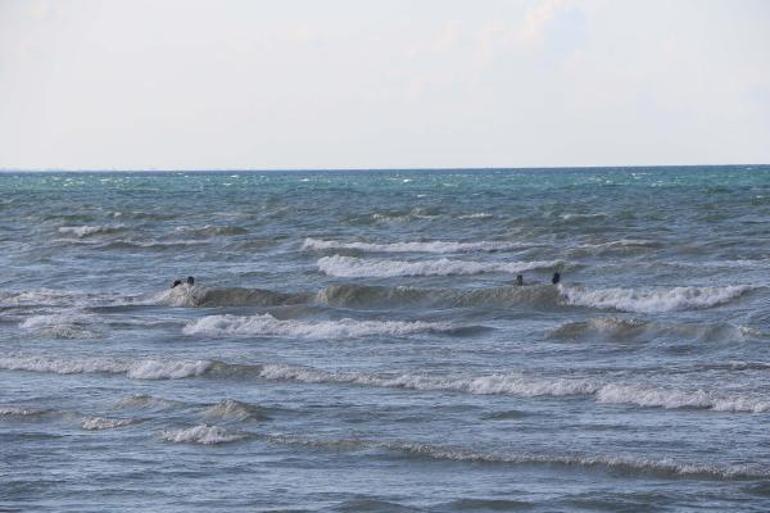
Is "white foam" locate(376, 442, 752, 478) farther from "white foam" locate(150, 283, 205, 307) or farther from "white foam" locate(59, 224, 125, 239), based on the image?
"white foam" locate(59, 224, 125, 239)

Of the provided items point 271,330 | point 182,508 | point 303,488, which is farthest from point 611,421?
point 271,330

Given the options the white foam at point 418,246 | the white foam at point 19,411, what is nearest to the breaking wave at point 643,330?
the white foam at point 19,411

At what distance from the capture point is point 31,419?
17.8 metres

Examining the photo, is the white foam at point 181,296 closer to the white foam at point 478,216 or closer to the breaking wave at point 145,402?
the breaking wave at point 145,402

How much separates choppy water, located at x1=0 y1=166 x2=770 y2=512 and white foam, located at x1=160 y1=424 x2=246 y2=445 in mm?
49

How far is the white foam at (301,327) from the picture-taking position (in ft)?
84.0

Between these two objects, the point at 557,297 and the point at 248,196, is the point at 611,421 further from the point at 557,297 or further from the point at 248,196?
the point at 248,196

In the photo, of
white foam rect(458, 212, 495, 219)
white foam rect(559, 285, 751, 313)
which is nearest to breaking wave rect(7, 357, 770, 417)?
white foam rect(559, 285, 751, 313)

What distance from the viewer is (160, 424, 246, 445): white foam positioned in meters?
16.3

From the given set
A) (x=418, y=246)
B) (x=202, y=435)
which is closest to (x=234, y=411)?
(x=202, y=435)

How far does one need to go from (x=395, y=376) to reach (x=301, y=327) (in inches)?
247

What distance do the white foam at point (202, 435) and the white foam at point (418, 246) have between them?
25628 mm

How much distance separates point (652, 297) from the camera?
29.0m

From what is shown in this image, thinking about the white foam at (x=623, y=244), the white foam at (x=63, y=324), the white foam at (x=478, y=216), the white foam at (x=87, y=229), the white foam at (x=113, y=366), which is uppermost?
the white foam at (x=623, y=244)
